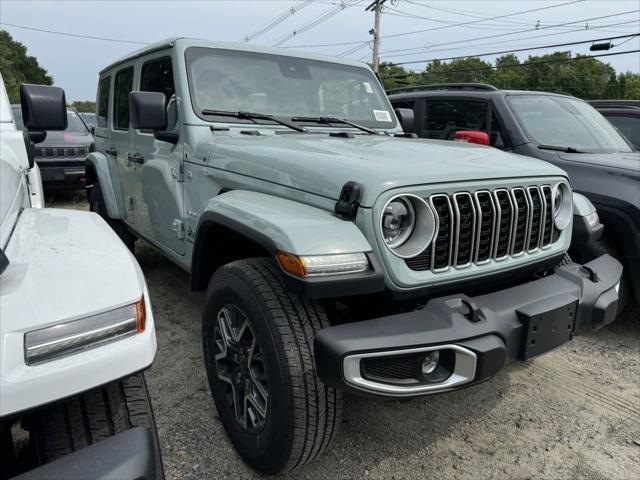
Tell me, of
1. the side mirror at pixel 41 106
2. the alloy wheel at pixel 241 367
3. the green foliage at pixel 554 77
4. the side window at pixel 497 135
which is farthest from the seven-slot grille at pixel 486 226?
the green foliage at pixel 554 77

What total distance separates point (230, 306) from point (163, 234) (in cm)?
153

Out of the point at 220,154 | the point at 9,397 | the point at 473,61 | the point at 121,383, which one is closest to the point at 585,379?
the point at 220,154

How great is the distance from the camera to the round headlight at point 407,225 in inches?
72.9

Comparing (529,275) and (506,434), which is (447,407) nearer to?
(506,434)

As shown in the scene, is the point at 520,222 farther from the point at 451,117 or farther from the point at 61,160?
the point at 61,160

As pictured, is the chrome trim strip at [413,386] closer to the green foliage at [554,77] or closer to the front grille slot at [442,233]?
the front grille slot at [442,233]

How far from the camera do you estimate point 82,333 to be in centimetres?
118

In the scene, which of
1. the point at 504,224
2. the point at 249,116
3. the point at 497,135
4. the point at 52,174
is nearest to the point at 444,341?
the point at 504,224

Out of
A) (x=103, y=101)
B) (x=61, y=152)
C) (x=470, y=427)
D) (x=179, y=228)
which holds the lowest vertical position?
(x=470, y=427)

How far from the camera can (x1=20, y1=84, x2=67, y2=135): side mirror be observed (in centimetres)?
255

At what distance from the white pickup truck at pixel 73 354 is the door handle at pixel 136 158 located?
2067mm

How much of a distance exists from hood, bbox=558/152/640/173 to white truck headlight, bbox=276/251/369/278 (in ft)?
9.83

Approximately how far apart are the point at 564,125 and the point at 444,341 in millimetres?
3905

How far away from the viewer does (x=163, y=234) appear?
3.43 metres
